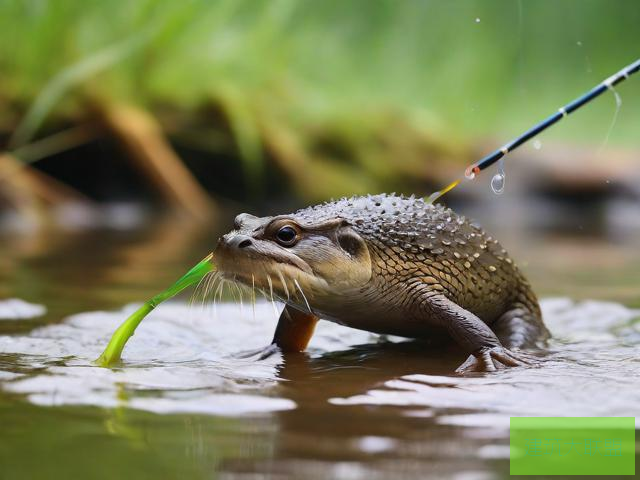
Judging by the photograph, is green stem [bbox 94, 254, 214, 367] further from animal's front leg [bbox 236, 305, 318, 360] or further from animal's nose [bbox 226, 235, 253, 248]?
animal's front leg [bbox 236, 305, 318, 360]

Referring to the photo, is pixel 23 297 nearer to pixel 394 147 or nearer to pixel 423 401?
pixel 423 401

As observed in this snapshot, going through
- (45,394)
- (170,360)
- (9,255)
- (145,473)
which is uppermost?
(9,255)

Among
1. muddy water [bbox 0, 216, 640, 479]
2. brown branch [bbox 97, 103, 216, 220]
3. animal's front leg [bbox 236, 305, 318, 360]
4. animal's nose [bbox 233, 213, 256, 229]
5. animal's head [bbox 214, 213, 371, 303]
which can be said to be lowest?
muddy water [bbox 0, 216, 640, 479]

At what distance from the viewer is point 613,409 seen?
280 cm

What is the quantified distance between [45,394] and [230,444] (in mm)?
767

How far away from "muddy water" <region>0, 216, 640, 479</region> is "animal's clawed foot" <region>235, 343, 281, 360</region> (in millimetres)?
60

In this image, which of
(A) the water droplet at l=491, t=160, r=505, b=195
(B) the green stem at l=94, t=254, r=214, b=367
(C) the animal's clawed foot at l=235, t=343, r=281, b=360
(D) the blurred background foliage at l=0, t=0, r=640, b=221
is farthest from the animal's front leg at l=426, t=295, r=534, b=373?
(D) the blurred background foliage at l=0, t=0, r=640, b=221

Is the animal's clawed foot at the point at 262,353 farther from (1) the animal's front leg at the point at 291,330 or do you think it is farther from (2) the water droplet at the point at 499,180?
(2) the water droplet at the point at 499,180

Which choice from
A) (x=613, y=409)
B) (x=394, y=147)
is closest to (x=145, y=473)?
(x=613, y=409)

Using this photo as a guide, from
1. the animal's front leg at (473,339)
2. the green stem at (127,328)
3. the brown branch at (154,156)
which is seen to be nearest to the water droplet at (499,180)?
the animal's front leg at (473,339)

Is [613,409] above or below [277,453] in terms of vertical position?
above

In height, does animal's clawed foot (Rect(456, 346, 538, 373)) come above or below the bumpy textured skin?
below

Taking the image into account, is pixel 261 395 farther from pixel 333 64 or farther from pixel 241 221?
pixel 333 64

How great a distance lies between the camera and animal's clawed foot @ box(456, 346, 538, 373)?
11.8 feet
